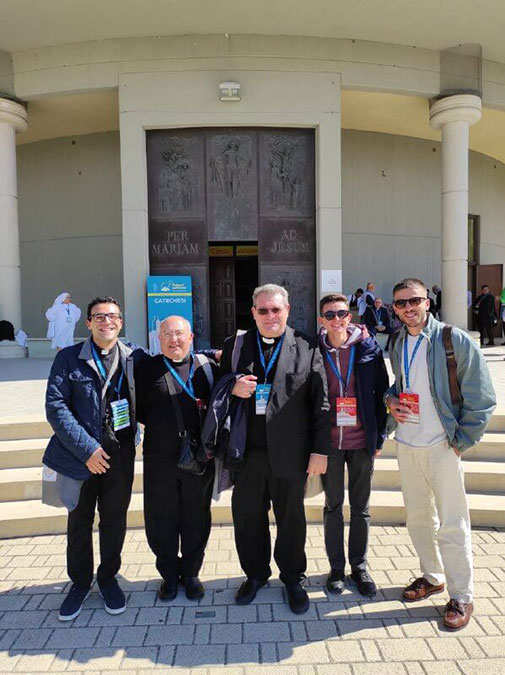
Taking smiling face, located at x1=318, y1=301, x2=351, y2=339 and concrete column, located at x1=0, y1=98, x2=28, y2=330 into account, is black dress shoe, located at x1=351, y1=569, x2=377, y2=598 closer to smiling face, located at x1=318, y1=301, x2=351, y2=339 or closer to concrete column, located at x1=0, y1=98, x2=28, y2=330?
smiling face, located at x1=318, y1=301, x2=351, y2=339

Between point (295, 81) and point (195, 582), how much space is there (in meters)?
11.0

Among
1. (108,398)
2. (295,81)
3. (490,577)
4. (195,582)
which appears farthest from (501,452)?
(295,81)

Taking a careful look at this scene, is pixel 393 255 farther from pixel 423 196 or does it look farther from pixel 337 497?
pixel 337 497

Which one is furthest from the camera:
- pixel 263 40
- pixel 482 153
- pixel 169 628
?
pixel 482 153

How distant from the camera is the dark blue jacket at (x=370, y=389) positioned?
3.32 metres

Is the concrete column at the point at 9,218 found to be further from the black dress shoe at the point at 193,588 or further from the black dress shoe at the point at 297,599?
the black dress shoe at the point at 297,599

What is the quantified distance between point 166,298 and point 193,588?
28.5 feet

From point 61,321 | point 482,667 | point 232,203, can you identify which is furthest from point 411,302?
point 232,203

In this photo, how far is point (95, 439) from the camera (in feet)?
10.2

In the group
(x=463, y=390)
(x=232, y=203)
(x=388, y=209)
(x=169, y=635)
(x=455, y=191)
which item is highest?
(x=388, y=209)

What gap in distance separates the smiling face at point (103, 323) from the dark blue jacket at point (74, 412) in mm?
85

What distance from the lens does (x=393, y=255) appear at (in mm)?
16094

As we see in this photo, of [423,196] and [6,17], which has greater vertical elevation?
[6,17]

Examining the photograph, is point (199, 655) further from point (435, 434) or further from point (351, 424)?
point (435, 434)
